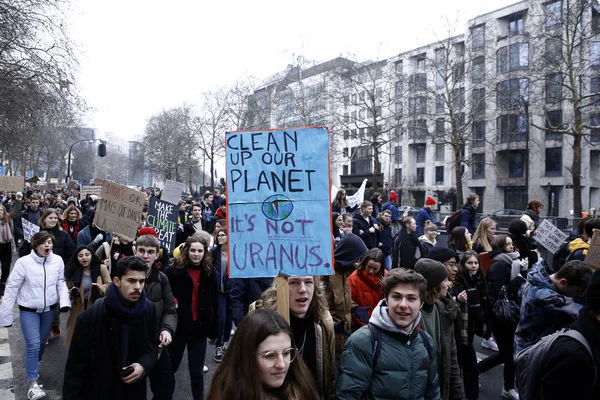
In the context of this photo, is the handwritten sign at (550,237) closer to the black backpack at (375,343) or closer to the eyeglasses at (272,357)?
the black backpack at (375,343)

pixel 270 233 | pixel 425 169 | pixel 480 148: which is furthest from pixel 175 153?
pixel 270 233

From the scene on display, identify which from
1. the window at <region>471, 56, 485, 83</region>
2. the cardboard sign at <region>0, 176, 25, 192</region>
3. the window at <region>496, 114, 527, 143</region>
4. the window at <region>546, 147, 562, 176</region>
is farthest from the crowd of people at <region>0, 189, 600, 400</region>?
the window at <region>546, 147, 562, 176</region>

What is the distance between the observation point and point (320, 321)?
2664 mm

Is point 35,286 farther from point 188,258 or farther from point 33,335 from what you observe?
point 188,258

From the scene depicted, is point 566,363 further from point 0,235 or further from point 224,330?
point 0,235

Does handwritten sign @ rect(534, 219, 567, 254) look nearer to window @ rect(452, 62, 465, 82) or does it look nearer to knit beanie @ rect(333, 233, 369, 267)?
knit beanie @ rect(333, 233, 369, 267)

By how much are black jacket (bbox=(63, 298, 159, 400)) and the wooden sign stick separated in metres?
1.13

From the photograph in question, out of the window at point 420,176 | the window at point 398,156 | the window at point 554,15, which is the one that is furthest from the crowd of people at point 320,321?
the window at point 420,176

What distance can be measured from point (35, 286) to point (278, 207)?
134 inches

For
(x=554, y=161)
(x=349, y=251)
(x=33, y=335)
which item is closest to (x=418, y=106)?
(x=554, y=161)

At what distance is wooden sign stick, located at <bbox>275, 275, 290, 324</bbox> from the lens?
2.38m

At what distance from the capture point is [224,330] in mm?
6023

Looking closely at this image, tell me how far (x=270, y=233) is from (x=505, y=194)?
4442 centimetres

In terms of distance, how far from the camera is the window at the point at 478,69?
3037cm
